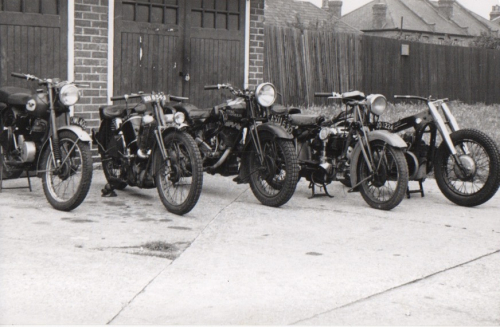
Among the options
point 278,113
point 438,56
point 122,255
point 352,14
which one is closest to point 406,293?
point 122,255

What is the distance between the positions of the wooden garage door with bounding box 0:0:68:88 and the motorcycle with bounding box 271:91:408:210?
277cm

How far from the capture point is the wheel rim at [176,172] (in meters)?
7.18

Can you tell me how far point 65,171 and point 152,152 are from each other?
754 millimetres

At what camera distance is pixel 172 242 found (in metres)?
6.24

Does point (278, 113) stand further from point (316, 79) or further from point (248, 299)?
point (316, 79)

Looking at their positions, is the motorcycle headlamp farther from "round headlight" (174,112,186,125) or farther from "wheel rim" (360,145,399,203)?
"wheel rim" (360,145,399,203)

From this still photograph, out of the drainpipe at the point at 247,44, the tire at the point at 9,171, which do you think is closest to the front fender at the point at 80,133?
the tire at the point at 9,171

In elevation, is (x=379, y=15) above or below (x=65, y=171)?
above

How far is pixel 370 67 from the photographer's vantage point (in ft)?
71.7

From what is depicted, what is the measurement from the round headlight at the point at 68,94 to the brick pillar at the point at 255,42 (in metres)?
4.61

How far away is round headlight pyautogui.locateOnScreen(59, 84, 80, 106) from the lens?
24.3ft

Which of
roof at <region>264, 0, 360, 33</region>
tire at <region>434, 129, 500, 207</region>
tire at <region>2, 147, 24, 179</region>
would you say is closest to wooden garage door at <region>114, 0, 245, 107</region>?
tire at <region>2, 147, 24, 179</region>

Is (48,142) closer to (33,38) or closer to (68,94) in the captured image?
(68,94)

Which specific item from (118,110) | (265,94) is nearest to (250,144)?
(265,94)
